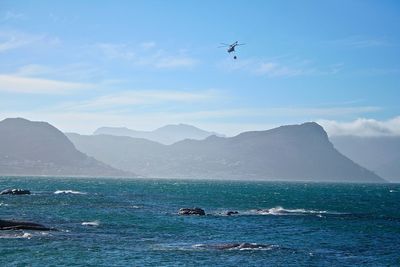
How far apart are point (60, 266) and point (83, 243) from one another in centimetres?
1229

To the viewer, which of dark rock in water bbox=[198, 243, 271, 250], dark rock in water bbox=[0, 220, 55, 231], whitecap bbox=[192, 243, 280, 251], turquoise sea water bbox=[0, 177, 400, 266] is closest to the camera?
turquoise sea water bbox=[0, 177, 400, 266]

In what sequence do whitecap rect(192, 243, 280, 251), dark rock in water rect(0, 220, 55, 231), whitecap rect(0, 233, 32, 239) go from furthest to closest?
dark rock in water rect(0, 220, 55, 231) < whitecap rect(0, 233, 32, 239) < whitecap rect(192, 243, 280, 251)

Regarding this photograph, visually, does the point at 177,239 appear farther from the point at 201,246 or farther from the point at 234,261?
the point at 234,261

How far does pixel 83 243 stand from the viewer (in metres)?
65.2

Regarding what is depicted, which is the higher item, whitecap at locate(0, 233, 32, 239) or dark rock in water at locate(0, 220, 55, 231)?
dark rock in water at locate(0, 220, 55, 231)

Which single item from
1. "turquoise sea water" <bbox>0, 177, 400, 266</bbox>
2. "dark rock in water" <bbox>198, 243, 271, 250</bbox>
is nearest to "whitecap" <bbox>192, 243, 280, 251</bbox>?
"dark rock in water" <bbox>198, 243, 271, 250</bbox>

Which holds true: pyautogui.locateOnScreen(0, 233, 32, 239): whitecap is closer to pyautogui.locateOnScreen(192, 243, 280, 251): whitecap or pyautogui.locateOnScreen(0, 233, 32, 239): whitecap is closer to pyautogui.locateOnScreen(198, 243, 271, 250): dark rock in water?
pyautogui.locateOnScreen(192, 243, 280, 251): whitecap

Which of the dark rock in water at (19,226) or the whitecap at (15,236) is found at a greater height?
the dark rock in water at (19,226)

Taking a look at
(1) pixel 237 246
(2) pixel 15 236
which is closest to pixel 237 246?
(1) pixel 237 246

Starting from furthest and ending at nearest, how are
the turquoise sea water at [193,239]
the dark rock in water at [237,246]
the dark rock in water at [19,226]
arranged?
the dark rock in water at [19,226]
the dark rock in water at [237,246]
the turquoise sea water at [193,239]

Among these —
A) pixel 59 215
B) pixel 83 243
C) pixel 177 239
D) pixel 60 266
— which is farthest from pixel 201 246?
pixel 59 215

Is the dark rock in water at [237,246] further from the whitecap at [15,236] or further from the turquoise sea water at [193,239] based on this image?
the whitecap at [15,236]

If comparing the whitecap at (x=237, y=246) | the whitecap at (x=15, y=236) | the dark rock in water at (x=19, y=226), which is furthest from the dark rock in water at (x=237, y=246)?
the dark rock in water at (x=19, y=226)

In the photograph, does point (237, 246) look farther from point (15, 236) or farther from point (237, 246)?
point (15, 236)
